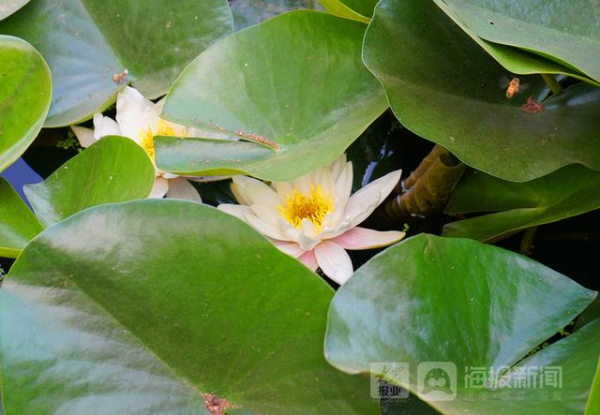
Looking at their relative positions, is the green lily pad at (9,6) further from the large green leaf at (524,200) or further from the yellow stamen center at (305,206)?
the large green leaf at (524,200)

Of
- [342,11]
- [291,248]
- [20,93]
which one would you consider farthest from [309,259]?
[20,93]

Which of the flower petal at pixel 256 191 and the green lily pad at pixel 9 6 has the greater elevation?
the green lily pad at pixel 9 6

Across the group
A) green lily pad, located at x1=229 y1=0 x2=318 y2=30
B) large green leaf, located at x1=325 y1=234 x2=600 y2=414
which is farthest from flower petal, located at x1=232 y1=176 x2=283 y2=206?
green lily pad, located at x1=229 y1=0 x2=318 y2=30

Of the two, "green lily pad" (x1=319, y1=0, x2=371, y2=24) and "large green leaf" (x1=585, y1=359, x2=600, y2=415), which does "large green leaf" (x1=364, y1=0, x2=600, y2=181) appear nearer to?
"green lily pad" (x1=319, y1=0, x2=371, y2=24)

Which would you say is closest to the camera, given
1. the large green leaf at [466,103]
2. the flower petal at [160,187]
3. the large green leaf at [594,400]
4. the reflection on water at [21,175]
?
the large green leaf at [594,400]

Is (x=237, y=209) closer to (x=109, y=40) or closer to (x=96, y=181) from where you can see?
(x=96, y=181)

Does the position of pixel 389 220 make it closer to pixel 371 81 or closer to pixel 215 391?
pixel 371 81

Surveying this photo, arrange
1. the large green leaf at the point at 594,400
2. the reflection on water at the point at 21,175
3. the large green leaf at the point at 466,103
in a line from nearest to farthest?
the large green leaf at the point at 594,400 → the large green leaf at the point at 466,103 → the reflection on water at the point at 21,175

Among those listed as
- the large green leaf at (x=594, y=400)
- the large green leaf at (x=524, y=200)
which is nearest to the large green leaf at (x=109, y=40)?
the large green leaf at (x=524, y=200)
